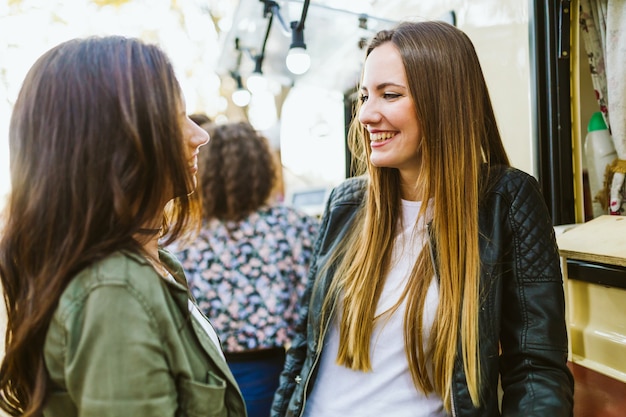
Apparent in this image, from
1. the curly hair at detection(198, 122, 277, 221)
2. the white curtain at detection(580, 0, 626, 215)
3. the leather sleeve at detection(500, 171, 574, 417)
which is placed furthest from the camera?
the curly hair at detection(198, 122, 277, 221)

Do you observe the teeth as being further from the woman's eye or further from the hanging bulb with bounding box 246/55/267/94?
the hanging bulb with bounding box 246/55/267/94

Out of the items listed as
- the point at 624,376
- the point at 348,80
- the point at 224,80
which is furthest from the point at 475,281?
the point at 224,80

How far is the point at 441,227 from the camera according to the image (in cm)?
151

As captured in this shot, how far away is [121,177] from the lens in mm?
938

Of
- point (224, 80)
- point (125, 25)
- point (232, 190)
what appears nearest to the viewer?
point (232, 190)

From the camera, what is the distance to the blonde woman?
1396 millimetres

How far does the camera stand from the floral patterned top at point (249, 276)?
7.33ft

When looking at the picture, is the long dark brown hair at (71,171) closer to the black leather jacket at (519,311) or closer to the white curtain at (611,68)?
the black leather jacket at (519,311)

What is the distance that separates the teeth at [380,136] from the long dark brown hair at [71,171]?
797mm

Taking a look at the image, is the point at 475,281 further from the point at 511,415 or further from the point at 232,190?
the point at 232,190

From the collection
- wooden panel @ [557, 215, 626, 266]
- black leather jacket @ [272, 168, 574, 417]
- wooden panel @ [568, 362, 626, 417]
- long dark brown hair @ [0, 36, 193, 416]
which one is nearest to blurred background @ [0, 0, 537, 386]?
long dark brown hair @ [0, 36, 193, 416]

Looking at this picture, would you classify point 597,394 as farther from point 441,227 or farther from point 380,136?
point 380,136

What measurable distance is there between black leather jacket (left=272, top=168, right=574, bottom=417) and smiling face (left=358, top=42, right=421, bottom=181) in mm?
281

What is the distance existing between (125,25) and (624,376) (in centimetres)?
716
